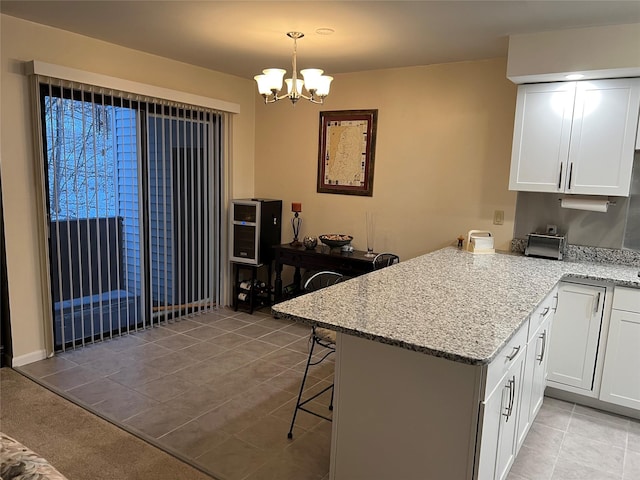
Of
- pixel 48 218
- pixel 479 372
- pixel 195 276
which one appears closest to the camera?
pixel 479 372

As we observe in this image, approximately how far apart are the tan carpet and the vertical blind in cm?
84

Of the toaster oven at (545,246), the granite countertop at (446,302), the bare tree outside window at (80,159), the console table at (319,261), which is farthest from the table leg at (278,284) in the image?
the toaster oven at (545,246)

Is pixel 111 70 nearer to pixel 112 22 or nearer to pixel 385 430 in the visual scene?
pixel 112 22

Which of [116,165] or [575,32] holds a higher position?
[575,32]

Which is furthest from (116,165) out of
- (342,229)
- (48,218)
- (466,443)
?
(466,443)

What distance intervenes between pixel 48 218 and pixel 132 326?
124 cm

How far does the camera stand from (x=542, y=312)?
2576 mm

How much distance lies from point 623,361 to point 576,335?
0.29 meters

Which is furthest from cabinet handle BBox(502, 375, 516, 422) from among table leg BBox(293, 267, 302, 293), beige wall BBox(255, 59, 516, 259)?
table leg BBox(293, 267, 302, 293)

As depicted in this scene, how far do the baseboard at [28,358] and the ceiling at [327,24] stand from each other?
242 centimetres

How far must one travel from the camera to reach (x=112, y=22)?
3211mm

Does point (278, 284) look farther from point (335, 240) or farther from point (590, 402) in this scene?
point (590, 402)

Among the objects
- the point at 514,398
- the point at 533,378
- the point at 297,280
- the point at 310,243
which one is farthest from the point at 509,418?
the point at 297,280

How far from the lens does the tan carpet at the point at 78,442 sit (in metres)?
Result: 2.31
